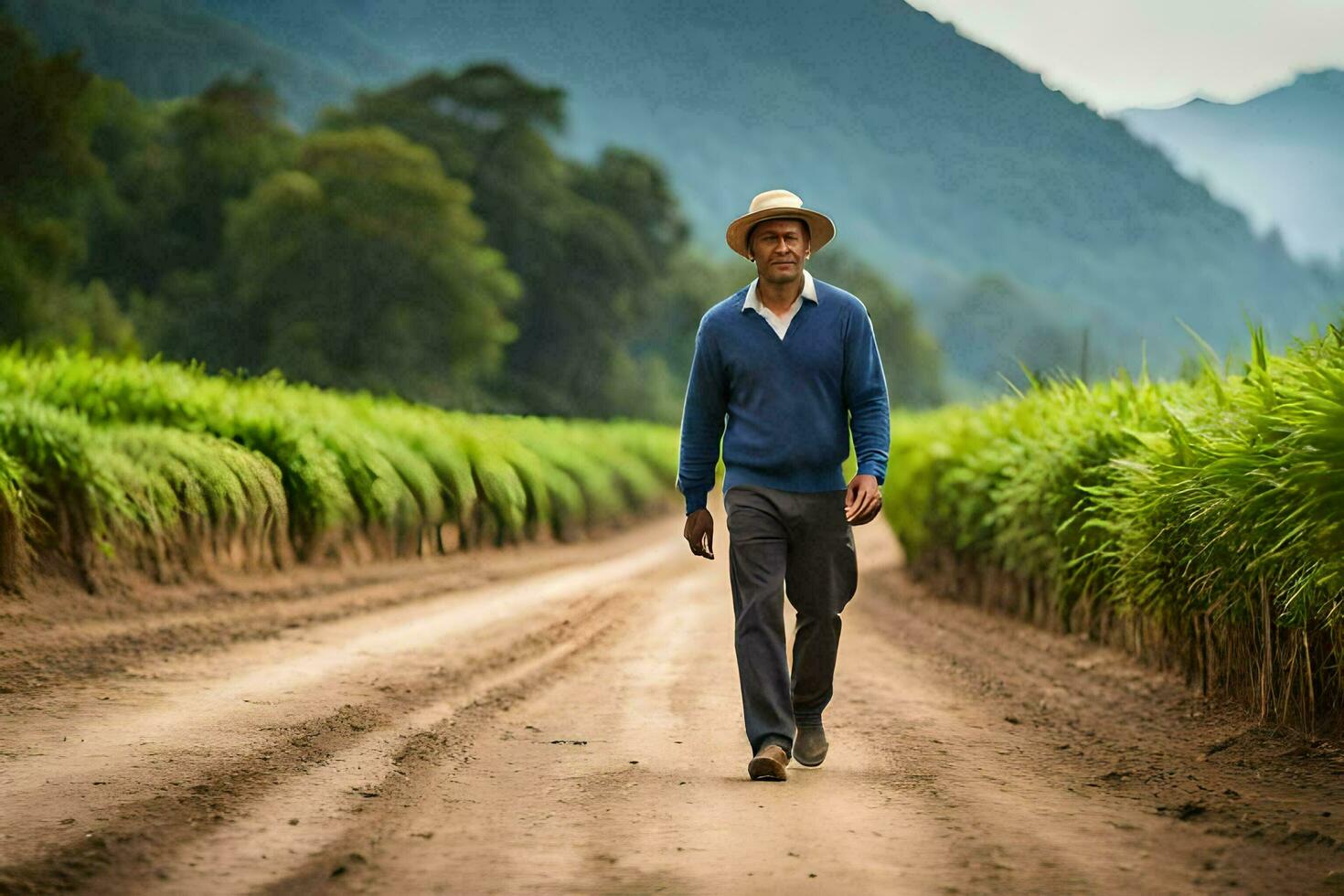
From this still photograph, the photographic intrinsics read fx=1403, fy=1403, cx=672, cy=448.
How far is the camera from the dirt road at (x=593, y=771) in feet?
12.1

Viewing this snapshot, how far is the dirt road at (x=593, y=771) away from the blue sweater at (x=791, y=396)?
44.1 inches

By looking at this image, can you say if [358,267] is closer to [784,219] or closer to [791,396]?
[784,219]

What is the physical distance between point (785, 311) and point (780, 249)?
241 millimetres

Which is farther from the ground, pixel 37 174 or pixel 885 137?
pixel 885 137

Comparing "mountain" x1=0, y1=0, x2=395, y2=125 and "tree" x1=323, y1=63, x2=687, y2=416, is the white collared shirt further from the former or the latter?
"mountain" x1=0, y1=0, x2=395, y2=125

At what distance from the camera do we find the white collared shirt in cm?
529

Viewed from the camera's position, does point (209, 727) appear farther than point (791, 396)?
Yes

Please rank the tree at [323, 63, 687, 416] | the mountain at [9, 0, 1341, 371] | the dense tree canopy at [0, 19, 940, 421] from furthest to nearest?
the mountain at [9, 0, 1341, 371], the tree at [323, 63, 687, 416], the dense tree canopy at [0, 19, 940, 421]

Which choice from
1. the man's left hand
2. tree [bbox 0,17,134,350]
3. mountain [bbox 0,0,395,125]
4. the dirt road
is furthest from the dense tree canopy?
the man's left hand

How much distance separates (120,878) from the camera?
138 inches

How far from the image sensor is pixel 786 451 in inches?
205

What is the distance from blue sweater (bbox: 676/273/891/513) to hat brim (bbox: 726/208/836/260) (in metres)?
0.25

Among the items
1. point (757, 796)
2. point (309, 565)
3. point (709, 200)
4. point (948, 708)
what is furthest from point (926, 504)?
point (709, 200)

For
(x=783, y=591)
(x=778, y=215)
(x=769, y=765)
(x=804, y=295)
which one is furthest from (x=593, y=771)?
(x=778, y=215)
